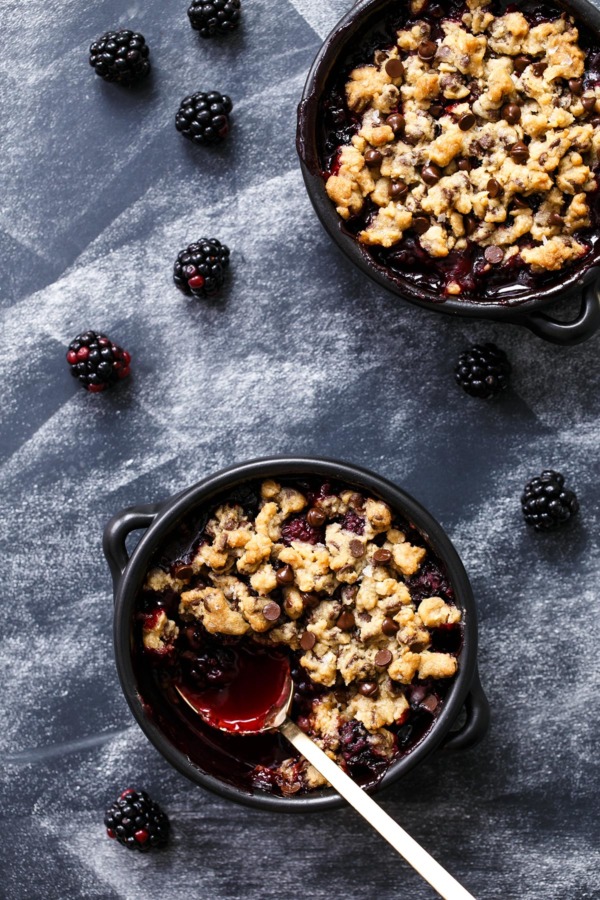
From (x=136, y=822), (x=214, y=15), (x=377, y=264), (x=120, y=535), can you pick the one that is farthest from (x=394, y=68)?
(x=136, y=822)

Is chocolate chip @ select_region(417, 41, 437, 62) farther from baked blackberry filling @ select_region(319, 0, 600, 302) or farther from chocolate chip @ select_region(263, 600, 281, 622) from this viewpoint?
chocolate chip @ select_region(263, 600, 281, 622)

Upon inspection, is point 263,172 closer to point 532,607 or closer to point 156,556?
point 156,556

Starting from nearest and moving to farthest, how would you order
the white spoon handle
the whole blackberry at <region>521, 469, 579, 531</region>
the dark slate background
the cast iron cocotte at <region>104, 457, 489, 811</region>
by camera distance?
the white spoon handle, the cast iron cocotte at <region>104, 457, 489, 811</region>, the whole blackberry at <region>521, 469, 579, 531</region>, the dark slate background

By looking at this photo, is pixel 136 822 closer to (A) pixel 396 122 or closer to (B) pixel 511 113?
(A) pixel 396 122

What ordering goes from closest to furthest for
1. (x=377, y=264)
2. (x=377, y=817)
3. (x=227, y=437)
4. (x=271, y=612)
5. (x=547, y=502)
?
(x=377, y=817) → (x=271, y=612) → (x=377, y=264) → (x=547, y=502) → (x=227, y=437)

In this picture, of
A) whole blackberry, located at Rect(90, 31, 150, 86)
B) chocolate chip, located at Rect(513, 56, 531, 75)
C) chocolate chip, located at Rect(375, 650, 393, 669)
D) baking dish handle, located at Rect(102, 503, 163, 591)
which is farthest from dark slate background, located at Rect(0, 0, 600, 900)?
chocolate chip, located at Rect(513, 56, 531, 75)

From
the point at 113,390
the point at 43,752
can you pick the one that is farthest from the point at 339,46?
the point at 43,752
